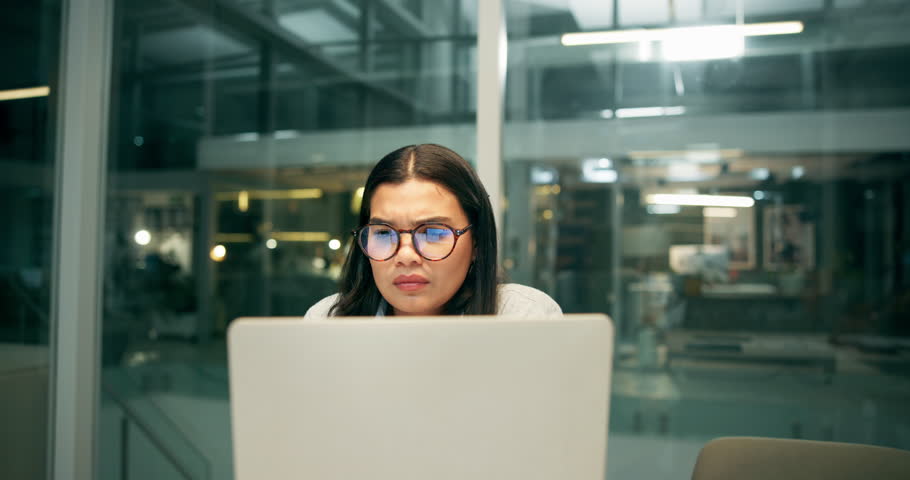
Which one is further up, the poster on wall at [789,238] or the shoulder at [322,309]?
the poster on wall at [789,238]

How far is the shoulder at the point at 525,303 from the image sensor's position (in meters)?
1.21

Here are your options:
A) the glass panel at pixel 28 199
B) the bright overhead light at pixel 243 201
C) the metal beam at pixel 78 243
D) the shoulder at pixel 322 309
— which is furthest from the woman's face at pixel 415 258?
the bright overhead light at pixel 243 201

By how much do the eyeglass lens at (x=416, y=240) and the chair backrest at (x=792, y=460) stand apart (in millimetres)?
705

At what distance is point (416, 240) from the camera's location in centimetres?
111

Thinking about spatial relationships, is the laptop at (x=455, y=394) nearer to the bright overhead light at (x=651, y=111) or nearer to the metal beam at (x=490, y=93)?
the metal beam at (x=490, y=93)

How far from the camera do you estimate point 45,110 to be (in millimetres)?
2672

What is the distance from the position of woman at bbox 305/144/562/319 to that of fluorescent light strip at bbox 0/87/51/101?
2.17 metres

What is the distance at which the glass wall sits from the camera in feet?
7.87

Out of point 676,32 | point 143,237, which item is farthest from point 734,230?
point 143,237

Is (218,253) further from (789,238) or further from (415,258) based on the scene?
(789,238)

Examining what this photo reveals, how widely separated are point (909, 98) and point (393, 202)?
2.33m

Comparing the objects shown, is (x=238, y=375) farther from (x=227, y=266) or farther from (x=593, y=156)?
(x=227, y=266)

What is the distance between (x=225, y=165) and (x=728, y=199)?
264 centimetres

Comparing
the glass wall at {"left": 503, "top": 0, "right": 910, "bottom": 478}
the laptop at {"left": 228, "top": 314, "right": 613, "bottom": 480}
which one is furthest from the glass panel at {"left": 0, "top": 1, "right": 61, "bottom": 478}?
the laptop at {"left": 228, "top": 314, "right": 613, "bottom": 480}
